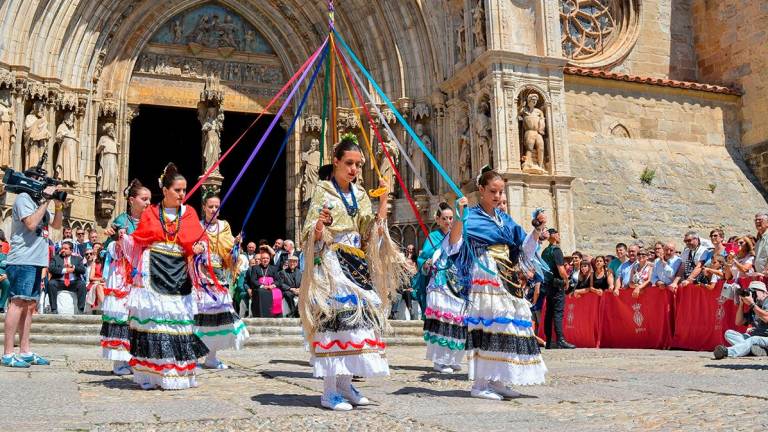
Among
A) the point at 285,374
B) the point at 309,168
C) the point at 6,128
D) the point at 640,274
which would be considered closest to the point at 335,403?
the point at 285,374

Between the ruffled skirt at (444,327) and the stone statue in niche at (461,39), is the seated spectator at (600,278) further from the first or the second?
the stone statue in niche at (461,39)

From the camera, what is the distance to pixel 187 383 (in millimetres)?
5422

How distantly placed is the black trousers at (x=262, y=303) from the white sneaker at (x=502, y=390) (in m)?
7.39

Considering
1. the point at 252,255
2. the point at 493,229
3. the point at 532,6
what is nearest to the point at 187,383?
the point at 493,229

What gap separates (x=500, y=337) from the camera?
17.1ft

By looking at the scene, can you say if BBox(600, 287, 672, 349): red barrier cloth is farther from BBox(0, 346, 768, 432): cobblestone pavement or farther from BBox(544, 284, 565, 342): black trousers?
BBox(0, 346, 768, 432): cobblestone pavement

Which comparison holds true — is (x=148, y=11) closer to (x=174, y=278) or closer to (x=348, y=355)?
(x=174, y=278)

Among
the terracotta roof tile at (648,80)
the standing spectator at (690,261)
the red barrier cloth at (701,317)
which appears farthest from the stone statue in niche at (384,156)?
the red barrier cloth at (701,317)

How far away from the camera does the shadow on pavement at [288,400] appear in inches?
182

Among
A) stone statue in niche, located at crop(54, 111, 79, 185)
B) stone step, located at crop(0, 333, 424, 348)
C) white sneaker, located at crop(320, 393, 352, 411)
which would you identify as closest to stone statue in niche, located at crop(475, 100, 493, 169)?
stone step, located at crop(0, 333, 424, 348)

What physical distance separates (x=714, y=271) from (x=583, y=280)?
248 cm

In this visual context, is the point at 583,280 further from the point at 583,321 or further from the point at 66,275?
the point at 66,275

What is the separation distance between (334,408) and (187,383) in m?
1.54

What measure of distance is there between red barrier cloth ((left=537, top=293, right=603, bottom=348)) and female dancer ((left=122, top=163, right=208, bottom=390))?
6.65m
